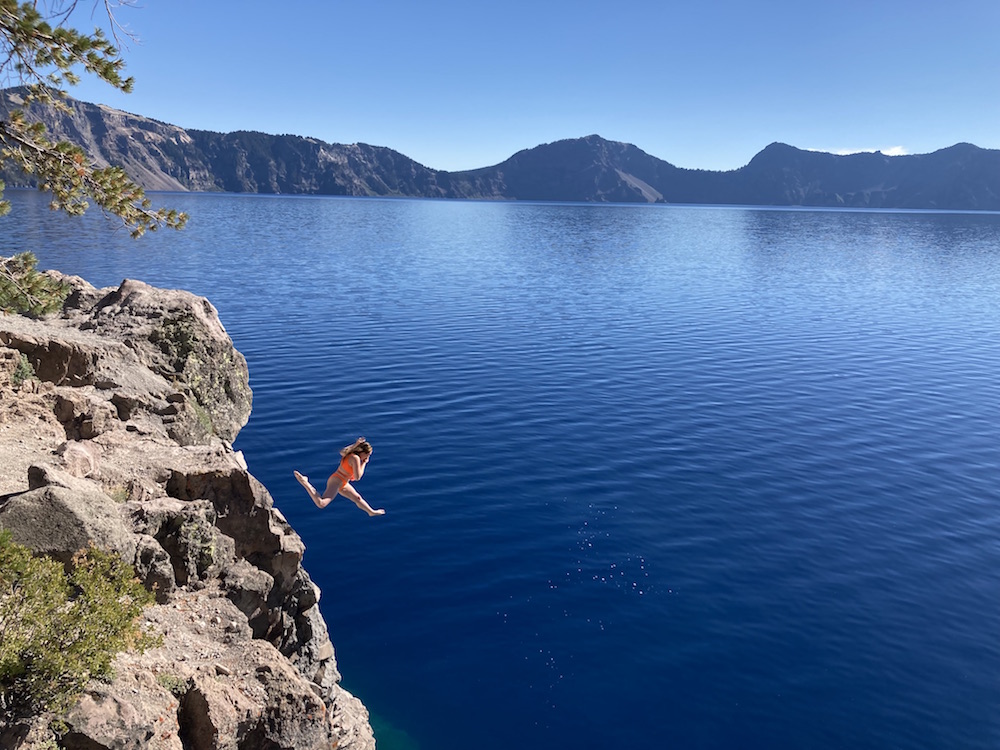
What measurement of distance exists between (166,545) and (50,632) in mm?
4624

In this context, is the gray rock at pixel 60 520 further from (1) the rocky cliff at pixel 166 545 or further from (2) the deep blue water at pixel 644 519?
(2) the deep blue water at pixel 644 519

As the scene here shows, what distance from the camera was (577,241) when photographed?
139m

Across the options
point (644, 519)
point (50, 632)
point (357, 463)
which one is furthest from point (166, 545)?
point (644, 519)

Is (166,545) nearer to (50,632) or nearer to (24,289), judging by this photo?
(50,632)

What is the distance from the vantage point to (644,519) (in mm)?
25812

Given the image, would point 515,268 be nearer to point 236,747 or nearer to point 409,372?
point 409,372

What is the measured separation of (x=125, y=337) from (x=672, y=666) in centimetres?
2077

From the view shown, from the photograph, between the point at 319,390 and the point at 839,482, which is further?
the point at 319,390

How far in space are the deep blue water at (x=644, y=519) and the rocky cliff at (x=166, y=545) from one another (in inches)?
165

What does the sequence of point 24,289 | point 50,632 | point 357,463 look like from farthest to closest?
point 357,463
point 24,289
point 50,632

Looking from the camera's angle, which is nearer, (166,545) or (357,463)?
(166,545)

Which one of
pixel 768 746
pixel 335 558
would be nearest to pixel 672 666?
pixel 768 746

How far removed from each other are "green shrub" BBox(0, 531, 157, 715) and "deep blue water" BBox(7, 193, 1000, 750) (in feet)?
28.6

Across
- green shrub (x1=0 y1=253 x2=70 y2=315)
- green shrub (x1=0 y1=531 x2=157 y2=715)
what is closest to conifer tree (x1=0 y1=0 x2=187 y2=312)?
green shrub (x1=0 y1=253 x2=70 y2=315)
